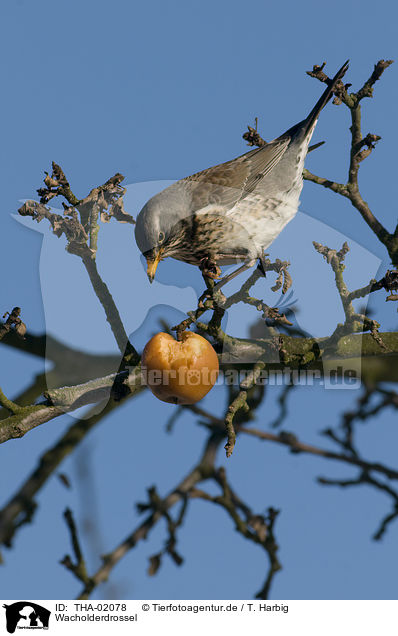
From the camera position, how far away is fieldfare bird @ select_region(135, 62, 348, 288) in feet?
13.3

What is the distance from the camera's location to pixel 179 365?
3.44m

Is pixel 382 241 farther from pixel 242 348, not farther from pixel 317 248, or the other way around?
pixel 242 348

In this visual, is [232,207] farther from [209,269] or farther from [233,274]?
[209,269]

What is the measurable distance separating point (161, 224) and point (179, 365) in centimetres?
104

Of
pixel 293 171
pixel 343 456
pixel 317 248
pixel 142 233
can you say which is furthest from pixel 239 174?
pixel 343 456

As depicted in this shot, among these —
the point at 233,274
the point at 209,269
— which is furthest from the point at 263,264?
the point at 209,269

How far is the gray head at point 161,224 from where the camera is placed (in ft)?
12.7

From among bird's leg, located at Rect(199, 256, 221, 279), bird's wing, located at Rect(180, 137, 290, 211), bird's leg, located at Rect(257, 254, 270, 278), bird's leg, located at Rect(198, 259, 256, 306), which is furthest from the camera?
bird's wing, located at Rect(180, 137, 290, 211)

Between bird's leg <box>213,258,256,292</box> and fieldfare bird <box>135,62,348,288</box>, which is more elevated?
fieldfare bird <box>135,62,348,288</box>

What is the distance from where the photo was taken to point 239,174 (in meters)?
5.07
